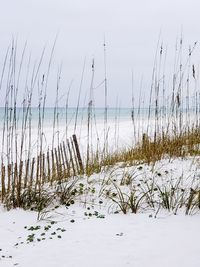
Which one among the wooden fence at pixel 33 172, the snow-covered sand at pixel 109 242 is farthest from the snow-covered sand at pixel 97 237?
the wooden fence at pixel 33 172

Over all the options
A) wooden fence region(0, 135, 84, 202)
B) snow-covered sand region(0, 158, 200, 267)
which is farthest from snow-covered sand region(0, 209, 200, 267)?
wooden fence region(0, 135, 84, 202)

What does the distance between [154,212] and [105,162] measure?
1.46 meters

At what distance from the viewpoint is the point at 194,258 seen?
225 centimetres

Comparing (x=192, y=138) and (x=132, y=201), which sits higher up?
(x=192, y=138)

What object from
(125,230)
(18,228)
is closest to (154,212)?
(125,230)

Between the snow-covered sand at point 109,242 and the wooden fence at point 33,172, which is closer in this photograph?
the snow-covered sand at point 109,242

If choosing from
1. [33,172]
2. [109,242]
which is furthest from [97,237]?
[33,172]

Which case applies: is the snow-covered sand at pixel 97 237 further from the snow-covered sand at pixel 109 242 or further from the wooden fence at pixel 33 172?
the wooden fence at pixel 33 172

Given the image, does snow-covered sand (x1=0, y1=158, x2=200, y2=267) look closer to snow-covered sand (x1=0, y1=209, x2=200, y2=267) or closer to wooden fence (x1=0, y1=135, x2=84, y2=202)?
snow-covered sand (x1=0, y1=209, x2=200, y2=267)

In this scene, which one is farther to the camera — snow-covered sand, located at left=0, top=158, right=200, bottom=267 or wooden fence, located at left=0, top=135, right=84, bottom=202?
wooden fence, located at left=0, top=135, right=84, bottom=202

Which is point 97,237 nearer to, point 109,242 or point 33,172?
point 109,242

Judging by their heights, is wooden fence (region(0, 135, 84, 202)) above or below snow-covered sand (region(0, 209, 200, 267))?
above

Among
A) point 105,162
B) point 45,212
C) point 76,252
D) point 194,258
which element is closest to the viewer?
point 194,258

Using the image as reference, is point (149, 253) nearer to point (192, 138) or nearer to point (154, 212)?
point (154, 212)
